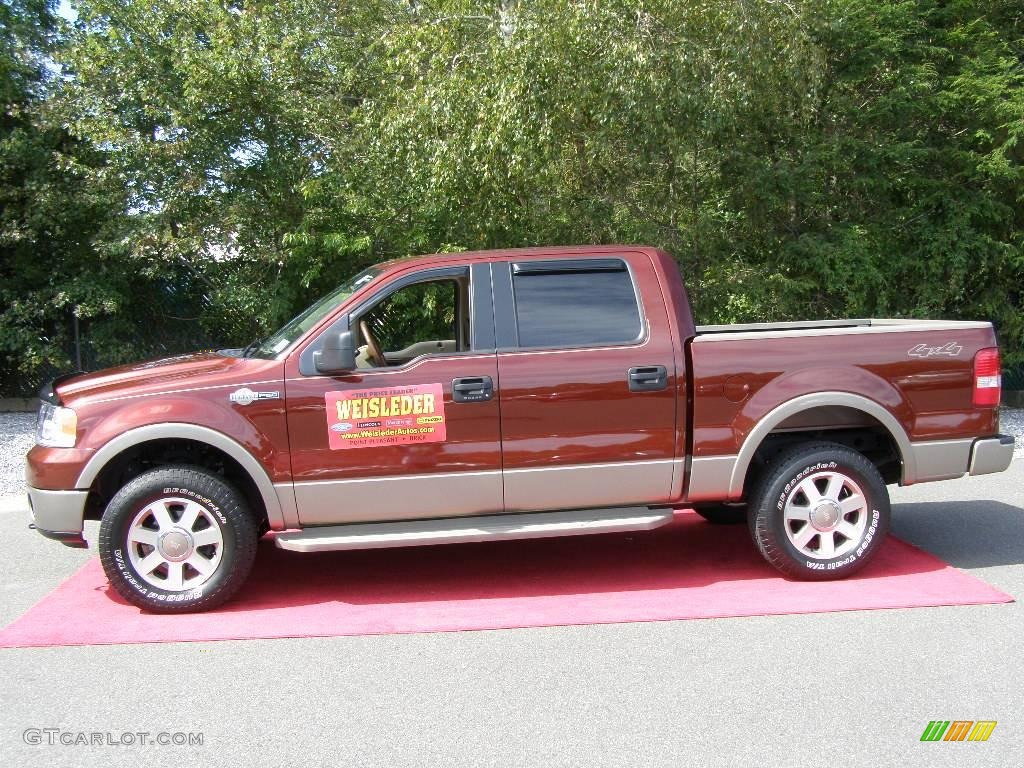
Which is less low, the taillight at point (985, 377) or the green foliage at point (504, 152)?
the green foliage at point (504, 152)

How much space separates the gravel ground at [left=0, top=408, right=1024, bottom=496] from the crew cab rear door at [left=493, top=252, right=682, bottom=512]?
568 cm

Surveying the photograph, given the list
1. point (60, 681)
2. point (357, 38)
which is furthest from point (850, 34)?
Result: point (60, 681)

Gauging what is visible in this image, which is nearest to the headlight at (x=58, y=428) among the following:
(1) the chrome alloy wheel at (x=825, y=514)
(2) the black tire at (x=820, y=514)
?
(2) the black tire at (x=820, y=514)

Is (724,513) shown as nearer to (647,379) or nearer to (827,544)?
(827,544)

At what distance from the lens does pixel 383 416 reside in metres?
5.14

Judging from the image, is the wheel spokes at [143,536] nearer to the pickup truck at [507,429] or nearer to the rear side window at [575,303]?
the pickup truck at [507,429]

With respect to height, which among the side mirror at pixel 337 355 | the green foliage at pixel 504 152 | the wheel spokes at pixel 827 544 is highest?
the green foliage at pixel 504 152

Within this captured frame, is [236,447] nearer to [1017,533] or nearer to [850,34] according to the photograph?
[1017,533]

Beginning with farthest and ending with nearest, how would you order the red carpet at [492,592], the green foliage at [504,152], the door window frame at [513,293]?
the green foliage at [504,152] < the door window frame at [513,293] < the red carpet at [492,592]

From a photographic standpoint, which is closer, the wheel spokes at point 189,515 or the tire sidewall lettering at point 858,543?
the wheel spokes at point 189,515

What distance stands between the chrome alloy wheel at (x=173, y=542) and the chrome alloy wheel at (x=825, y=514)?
334cm

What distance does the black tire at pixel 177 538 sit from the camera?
199 inches

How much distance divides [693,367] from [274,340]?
2.56 meters

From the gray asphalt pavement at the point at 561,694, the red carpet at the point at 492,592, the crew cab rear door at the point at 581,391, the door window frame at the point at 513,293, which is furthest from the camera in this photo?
the door window frame at the point at 513,293
